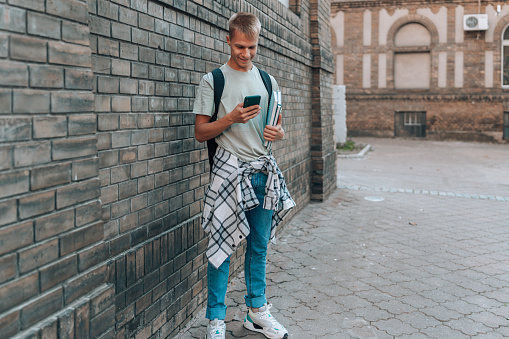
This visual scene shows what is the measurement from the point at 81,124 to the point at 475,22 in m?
24.7

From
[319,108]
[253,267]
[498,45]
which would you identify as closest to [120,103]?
[253,267]

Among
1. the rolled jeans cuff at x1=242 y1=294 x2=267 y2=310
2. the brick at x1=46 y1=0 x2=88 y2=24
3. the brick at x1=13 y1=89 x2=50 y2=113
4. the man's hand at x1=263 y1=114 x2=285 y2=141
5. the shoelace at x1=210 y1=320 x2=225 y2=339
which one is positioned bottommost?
the shoelace at x1=210 y1=320 x2=225 y2=339

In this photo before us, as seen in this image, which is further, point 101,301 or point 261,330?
point 261,330

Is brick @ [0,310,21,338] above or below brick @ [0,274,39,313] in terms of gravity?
below

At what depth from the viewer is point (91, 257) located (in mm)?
2408

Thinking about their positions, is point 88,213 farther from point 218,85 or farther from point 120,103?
point 218,85

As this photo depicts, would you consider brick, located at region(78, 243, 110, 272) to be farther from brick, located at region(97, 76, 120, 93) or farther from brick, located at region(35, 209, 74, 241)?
brick, located at region(97, 76, 120, 93)

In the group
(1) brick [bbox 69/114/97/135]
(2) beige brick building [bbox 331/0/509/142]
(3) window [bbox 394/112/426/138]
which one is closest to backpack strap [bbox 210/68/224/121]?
(1) brick [bbox 69/114/97/135]

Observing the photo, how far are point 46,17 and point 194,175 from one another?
1.98 metres

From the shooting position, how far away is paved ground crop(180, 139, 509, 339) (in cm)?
380

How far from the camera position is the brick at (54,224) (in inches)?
81.6

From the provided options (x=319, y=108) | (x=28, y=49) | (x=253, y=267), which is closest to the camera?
(x=28, y=49)

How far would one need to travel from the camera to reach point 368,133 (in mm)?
25250

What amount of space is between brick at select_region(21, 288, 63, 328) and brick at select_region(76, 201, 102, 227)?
1.05ft
